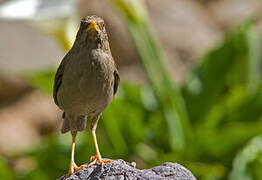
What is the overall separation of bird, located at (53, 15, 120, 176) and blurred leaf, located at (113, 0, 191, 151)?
2.48 meters

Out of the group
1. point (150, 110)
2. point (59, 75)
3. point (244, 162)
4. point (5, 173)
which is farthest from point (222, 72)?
point (59, 75)

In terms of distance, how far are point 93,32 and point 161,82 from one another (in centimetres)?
309

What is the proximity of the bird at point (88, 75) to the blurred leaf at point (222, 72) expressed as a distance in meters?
3.46

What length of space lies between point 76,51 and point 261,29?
649 centimetres

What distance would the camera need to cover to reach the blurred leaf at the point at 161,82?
4.94 meters

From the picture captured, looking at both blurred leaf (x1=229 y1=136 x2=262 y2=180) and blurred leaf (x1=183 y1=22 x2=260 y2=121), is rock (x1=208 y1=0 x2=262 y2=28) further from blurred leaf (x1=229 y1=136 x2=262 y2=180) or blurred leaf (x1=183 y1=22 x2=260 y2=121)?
blurred leaf (x1=229 y1=136 x2=262 y2=180)

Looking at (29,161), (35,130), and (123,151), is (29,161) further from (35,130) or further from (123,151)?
(123,151)

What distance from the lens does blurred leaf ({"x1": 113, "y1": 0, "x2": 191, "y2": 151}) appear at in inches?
194

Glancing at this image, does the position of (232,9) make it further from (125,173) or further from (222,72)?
(125,173)

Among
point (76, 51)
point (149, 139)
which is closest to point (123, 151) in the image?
point (149, 139)

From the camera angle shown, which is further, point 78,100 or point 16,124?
point 16,124

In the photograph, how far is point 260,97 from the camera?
5520 millimetres

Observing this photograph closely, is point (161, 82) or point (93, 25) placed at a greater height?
point (93, 25)

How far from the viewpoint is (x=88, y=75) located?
2.28 m
